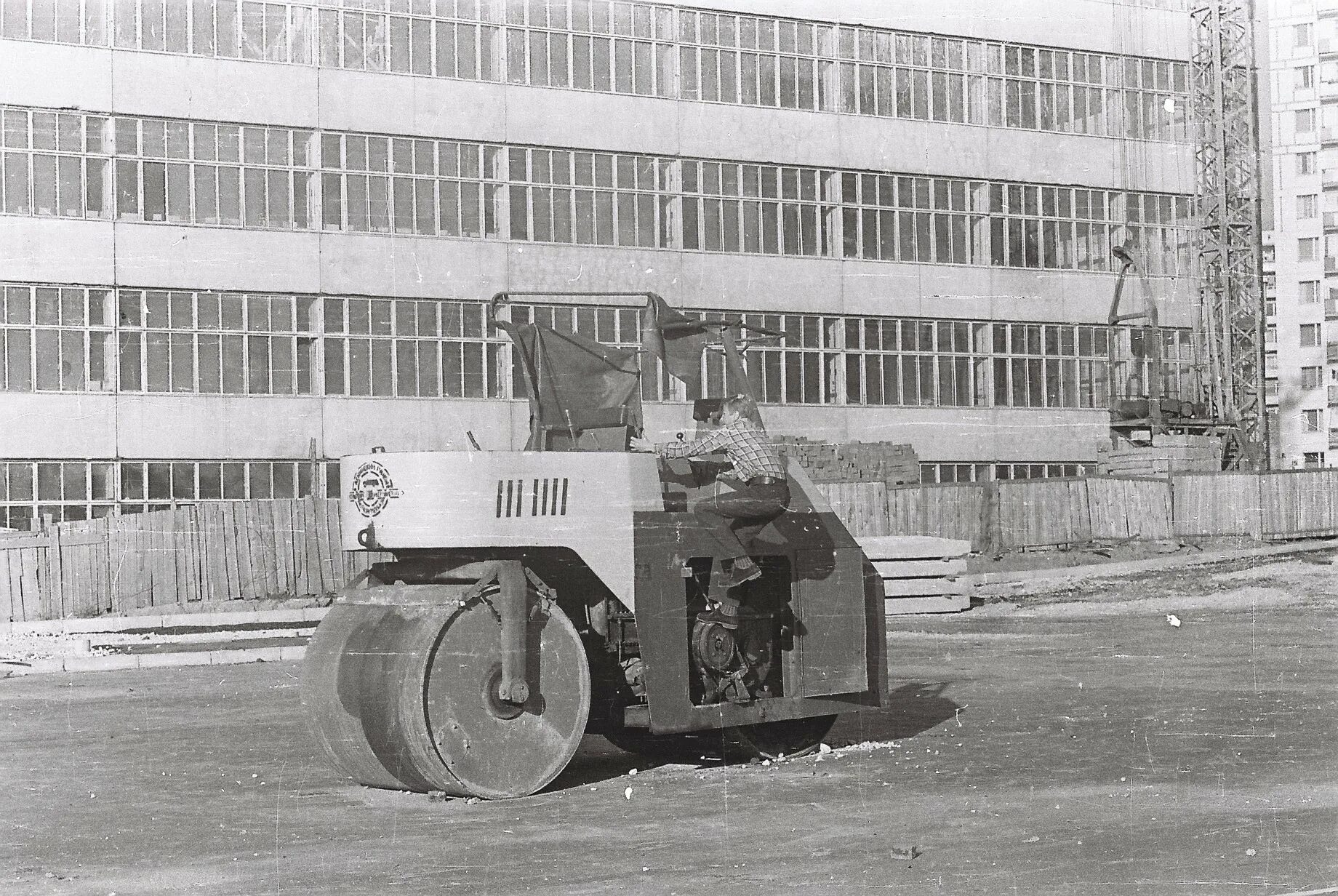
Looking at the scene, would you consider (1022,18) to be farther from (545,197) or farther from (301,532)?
(301,532)

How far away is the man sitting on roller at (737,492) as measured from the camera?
1124 cm

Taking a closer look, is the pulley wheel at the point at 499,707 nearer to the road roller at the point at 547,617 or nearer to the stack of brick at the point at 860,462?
the road roller at the point at 547,617

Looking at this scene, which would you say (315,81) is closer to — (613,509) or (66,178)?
(66,178)

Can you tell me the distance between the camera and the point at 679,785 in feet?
36.4

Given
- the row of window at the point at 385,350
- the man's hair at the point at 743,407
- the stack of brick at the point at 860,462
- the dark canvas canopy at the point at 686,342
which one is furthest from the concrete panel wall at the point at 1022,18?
the man's hair at the point at 743,407

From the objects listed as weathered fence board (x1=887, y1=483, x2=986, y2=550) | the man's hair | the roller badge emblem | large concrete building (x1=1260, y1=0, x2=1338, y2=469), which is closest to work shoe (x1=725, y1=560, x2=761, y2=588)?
the man's hair

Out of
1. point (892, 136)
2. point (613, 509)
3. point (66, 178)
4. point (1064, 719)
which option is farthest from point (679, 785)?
point (892, 136)

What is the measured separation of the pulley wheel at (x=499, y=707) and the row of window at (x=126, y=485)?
2906 cm

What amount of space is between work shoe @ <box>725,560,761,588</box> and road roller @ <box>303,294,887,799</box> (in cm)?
6

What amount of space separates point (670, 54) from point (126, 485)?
17.6 metres

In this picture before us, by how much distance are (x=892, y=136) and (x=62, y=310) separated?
22.4m

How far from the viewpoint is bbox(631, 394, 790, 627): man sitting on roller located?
1124cm

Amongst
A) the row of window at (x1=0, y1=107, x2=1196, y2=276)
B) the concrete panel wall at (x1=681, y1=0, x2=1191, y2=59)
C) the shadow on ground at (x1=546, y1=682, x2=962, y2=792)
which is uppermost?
the concrete panel wall at (x1=681, y1=0, x2=1191, y2=59)

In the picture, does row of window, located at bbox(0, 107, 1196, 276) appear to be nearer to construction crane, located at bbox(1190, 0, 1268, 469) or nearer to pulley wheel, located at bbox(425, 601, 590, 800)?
construction crane, located at bbox(1190, 0, 1268, 469)
